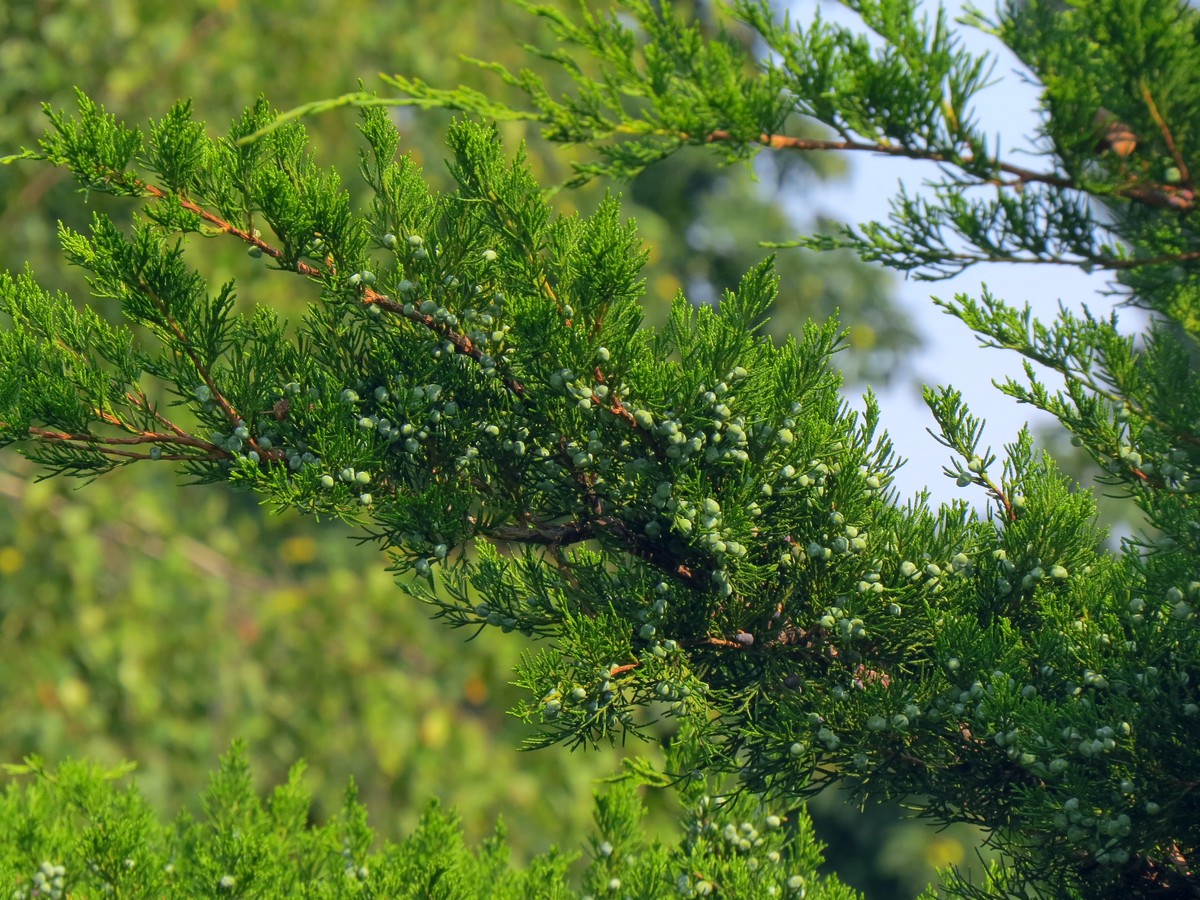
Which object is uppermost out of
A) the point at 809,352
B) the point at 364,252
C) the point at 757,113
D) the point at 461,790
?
the point at 757,113

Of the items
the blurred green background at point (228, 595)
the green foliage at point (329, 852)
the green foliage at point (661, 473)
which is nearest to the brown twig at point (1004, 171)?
the green foliage at point (661, 473)

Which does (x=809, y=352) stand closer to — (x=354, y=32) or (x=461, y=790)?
(x=461, y=790)

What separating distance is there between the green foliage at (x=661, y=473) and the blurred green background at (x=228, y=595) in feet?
14.2

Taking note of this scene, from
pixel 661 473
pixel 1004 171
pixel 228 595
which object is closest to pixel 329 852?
pixel 661 473

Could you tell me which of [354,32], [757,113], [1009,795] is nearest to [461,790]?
[354,32]

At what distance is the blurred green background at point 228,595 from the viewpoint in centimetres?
569

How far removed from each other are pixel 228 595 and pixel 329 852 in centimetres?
416

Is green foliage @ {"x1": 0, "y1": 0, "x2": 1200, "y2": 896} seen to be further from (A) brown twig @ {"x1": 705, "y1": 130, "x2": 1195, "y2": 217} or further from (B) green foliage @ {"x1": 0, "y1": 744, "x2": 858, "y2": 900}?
(B) green foliage @ {"x1": 0, "y1": 744, "x2": 858, "y2": 900}

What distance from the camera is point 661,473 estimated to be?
1.55 metres

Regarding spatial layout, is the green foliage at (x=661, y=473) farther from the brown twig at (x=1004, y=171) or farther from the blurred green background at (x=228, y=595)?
the blurred green background at (x=228, y=595)

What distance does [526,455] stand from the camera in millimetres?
1638

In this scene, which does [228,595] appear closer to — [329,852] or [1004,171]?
[329,852]

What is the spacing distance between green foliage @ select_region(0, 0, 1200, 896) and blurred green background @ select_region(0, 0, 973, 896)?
4.33 m

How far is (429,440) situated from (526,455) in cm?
12
